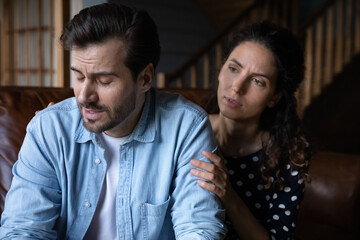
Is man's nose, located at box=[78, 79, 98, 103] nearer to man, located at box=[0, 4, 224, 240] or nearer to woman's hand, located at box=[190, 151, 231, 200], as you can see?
man, located at box=[0, 4, 224, 240]

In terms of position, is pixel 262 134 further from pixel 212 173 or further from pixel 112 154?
pixel 112 154

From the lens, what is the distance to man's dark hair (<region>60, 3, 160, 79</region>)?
1072 mm

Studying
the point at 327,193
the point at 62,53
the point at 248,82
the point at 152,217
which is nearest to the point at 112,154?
the point at 152,217

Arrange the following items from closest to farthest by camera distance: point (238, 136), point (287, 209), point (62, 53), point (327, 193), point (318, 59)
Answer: point (287, 209), point (238, 136), point (327, 193), point (62, 53), point (318, 59)

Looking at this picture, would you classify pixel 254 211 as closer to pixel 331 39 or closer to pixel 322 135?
pixel 322 135

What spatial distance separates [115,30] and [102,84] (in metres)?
0.15

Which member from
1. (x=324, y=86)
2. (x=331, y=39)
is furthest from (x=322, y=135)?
(x=331, y=39)

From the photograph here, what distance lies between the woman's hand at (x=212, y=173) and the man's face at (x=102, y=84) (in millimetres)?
267

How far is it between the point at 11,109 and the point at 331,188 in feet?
4.79

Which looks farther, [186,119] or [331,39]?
[331,39]

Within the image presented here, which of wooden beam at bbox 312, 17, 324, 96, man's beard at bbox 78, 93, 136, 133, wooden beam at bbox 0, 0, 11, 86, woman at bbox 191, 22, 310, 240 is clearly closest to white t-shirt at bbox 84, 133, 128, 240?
man's beard at bbox 78, 93, 136, 133

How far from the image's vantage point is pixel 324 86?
4535 mm

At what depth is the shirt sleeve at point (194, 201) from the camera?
1140mm

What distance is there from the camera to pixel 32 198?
1106 mm
